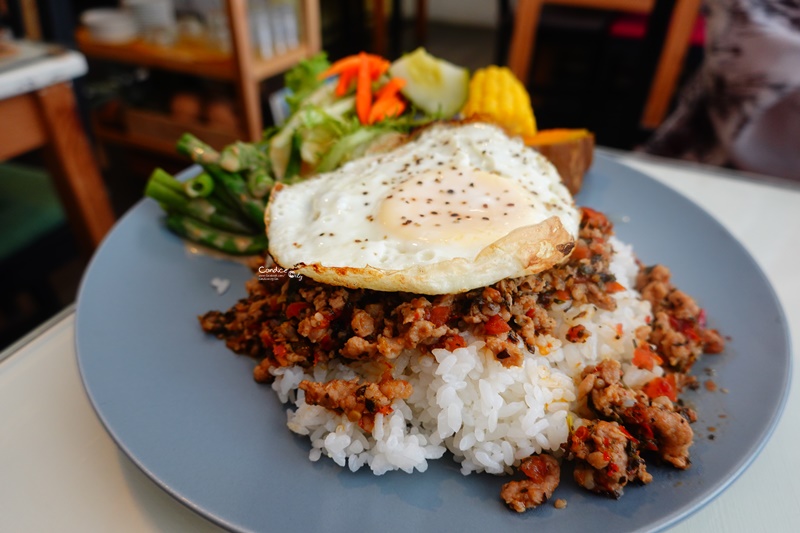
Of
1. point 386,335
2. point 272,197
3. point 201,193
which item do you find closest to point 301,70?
point 201,193

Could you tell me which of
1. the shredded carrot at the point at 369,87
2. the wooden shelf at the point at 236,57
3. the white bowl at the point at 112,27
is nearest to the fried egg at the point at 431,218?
the shredded carrot at the point at 369,87

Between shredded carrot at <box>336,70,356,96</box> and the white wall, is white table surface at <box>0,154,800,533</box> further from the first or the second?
the white wall

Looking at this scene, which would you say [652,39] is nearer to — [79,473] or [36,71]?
[36,71]

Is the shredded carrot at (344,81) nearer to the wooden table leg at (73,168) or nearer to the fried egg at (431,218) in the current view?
the fried egg at (431,218)

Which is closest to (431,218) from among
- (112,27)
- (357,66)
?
(357,66)

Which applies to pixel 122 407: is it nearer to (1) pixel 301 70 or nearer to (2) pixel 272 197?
(2) pixel 272 197

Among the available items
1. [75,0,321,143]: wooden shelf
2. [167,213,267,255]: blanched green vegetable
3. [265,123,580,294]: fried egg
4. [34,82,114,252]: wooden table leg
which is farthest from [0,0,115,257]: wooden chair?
[265,123,580,294]: fried egg

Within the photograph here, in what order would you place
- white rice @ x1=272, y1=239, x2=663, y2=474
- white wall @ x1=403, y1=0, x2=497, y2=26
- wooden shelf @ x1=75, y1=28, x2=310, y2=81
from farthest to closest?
white wall @ x1=403, y1=0, x2=497, y2=26, wooden shelf @ x1=75, y1=28, x2=310, y2=81, white rice @ x1=272, y1=239, x2=663, y2=474
